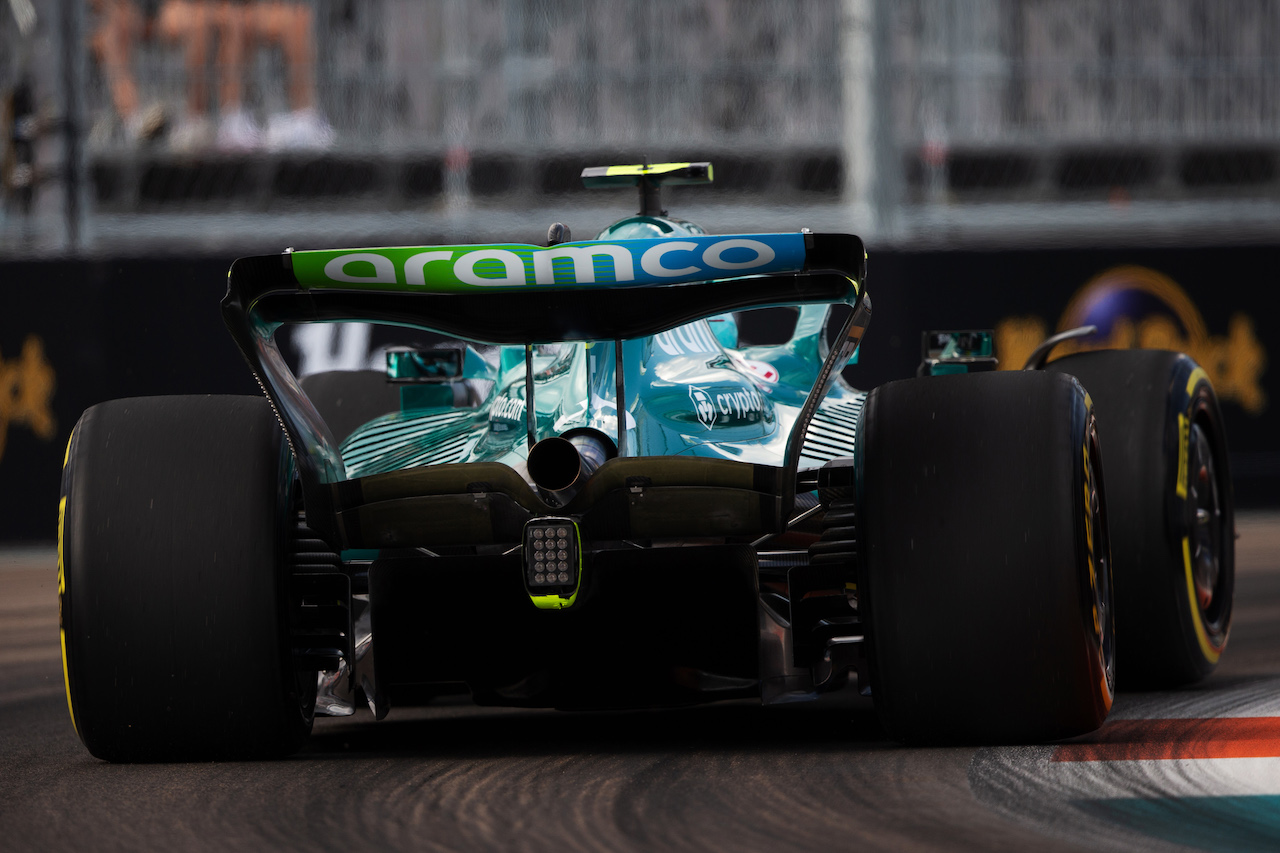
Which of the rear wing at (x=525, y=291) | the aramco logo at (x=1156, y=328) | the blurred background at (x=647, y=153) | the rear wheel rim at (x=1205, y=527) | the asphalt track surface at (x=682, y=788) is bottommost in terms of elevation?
the asphalt track surface at (x=682, y=788)

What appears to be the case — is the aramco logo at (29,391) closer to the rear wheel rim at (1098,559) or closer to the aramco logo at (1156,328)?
the aramco logo at (1156,328)

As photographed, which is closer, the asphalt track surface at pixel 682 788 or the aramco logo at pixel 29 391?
the asphalt track surface at pixel 682 788

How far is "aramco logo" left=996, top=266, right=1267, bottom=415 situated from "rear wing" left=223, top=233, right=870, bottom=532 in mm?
8593

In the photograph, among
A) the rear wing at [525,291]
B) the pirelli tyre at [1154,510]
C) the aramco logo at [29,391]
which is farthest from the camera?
the aramco logo at [29,391]

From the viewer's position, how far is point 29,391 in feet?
38.7

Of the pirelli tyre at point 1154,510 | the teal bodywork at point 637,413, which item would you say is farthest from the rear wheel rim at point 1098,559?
the pirelli tyre at point 1154,510

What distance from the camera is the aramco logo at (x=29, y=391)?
11.7 m

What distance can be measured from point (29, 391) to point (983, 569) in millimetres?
8835

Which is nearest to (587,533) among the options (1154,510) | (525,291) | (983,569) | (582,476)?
(582,476)

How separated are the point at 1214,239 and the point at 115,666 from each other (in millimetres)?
10078

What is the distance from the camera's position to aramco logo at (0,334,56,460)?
11734 millimetres

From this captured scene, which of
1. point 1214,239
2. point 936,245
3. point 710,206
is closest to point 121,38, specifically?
point 710,206

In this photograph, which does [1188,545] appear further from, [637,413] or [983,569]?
[637,413]

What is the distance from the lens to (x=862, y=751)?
4.42m
